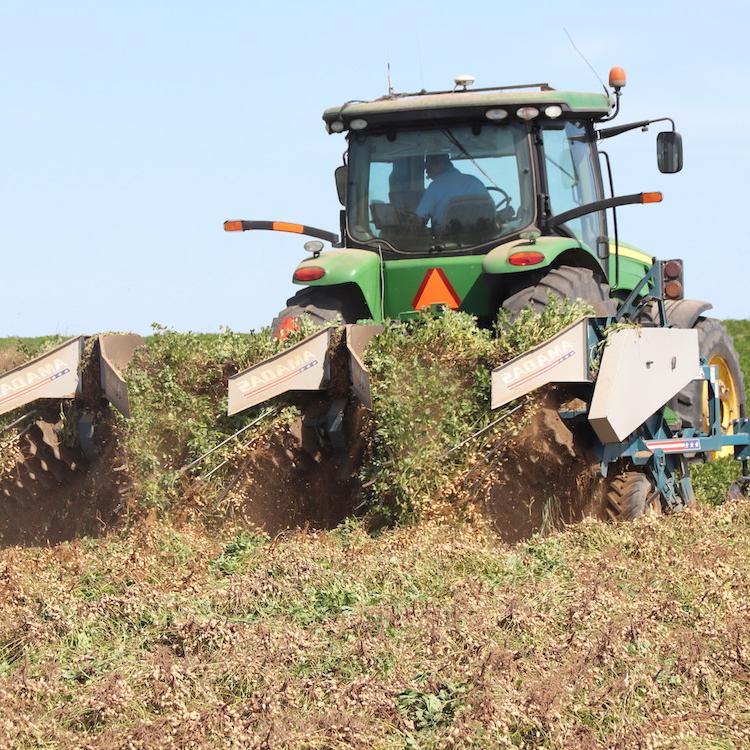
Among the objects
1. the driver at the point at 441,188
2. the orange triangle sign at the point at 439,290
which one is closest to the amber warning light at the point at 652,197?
the driver at the point at 441,188

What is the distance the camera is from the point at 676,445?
293 inches

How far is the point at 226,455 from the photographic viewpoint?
667 centimetres

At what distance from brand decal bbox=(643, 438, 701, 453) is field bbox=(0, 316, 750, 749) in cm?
39

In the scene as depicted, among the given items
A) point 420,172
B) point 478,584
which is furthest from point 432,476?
point 420,172

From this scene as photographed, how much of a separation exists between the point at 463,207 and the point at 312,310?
3.50ft

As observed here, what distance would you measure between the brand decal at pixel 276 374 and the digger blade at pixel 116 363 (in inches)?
29.0

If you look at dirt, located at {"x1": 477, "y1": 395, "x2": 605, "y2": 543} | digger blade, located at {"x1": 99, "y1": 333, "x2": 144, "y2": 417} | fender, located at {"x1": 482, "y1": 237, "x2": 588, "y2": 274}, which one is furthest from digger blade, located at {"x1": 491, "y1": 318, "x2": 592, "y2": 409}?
digger blade, located at {"x1": 99, "y1": 333, "x2": 144, "y2": 417}

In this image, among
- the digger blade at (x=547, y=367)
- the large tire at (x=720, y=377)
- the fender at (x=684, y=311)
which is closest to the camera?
the digger blade at (x=547, y=367)

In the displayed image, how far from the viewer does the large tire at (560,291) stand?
6.94m

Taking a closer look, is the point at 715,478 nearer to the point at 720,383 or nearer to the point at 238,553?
the point at 720,383

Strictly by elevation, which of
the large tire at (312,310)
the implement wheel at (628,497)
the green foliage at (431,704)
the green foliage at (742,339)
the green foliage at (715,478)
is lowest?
the green foliage at (742,339)

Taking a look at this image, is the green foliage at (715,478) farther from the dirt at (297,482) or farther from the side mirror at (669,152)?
the dirt at (297,482)

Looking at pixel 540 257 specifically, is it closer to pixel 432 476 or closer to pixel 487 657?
pixel 432 476

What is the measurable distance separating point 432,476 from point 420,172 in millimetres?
2203
